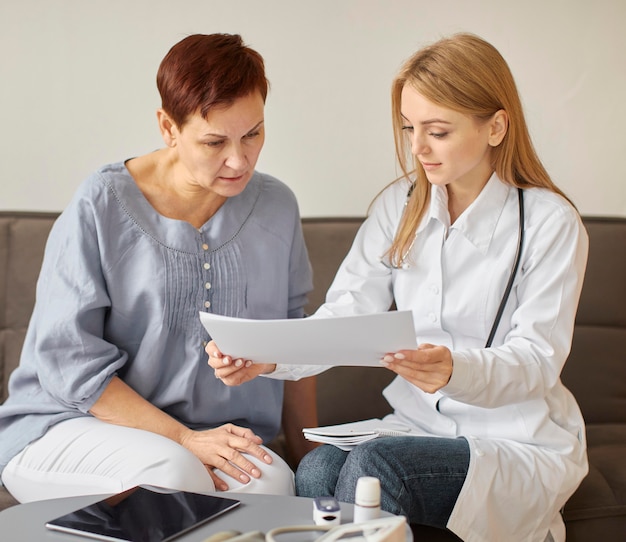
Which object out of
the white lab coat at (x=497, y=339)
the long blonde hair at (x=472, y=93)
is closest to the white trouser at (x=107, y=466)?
the white lab coat at (x=497, y=339)

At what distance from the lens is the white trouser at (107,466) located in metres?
1.64

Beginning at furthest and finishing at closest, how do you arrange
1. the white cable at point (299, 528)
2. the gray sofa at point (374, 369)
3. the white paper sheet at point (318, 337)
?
the gray sofa at point (374, 369) < the white paper sheet at point (318, 337) < the white cable at point (299, 528)

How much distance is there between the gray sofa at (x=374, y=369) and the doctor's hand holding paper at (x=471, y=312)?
1.22 feet

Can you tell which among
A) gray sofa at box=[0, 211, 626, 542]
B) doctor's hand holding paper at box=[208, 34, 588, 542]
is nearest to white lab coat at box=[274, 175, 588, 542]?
doctor's hand holding paper at box=[208, 34, 588, 542]

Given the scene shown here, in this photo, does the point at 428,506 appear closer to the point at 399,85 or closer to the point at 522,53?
the point at 399,85

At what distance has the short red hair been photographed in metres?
1.82

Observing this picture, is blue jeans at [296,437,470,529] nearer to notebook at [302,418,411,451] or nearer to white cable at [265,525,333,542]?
notebook at [302,418,411,451]

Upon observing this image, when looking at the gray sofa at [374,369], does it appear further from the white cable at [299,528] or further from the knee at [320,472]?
the white cable at [299,528]

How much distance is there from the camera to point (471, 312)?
184 centimetres

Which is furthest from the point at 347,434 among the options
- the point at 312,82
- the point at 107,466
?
the point at 312,82

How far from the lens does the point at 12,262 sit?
90.7 inches

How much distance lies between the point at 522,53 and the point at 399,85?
0.94 m

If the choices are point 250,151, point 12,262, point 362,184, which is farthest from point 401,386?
point 12,262

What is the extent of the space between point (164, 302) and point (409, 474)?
0.65m
